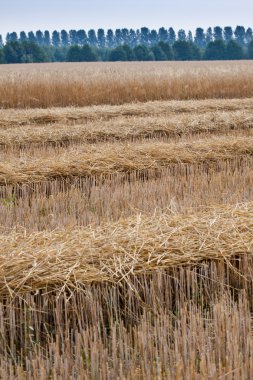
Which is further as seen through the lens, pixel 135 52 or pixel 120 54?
pixel 135 52

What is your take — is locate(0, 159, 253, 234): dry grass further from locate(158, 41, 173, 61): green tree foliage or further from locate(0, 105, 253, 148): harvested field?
locate(158, 41, 173, 61): green tree foliage

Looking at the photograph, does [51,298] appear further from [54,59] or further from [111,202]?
[54,59]

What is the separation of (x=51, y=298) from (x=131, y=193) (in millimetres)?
2888

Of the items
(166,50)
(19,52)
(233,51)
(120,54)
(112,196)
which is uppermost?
(166,50)

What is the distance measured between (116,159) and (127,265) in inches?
160

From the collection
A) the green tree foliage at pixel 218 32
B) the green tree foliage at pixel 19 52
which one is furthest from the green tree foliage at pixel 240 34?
the green tree foliage at pixel 19 52

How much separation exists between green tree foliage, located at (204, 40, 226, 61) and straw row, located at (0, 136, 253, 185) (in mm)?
63423

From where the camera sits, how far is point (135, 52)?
218 ft

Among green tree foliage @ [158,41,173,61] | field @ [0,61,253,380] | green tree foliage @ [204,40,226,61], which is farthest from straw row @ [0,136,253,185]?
green tree foliage @ [204,40,226,61]

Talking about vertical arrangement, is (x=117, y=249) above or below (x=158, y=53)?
below

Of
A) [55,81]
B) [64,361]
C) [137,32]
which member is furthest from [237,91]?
[137,32]

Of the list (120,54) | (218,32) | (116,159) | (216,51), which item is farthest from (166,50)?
(116,159)

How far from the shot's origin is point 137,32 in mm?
120750

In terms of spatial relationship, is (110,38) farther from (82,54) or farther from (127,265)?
(127,265)
